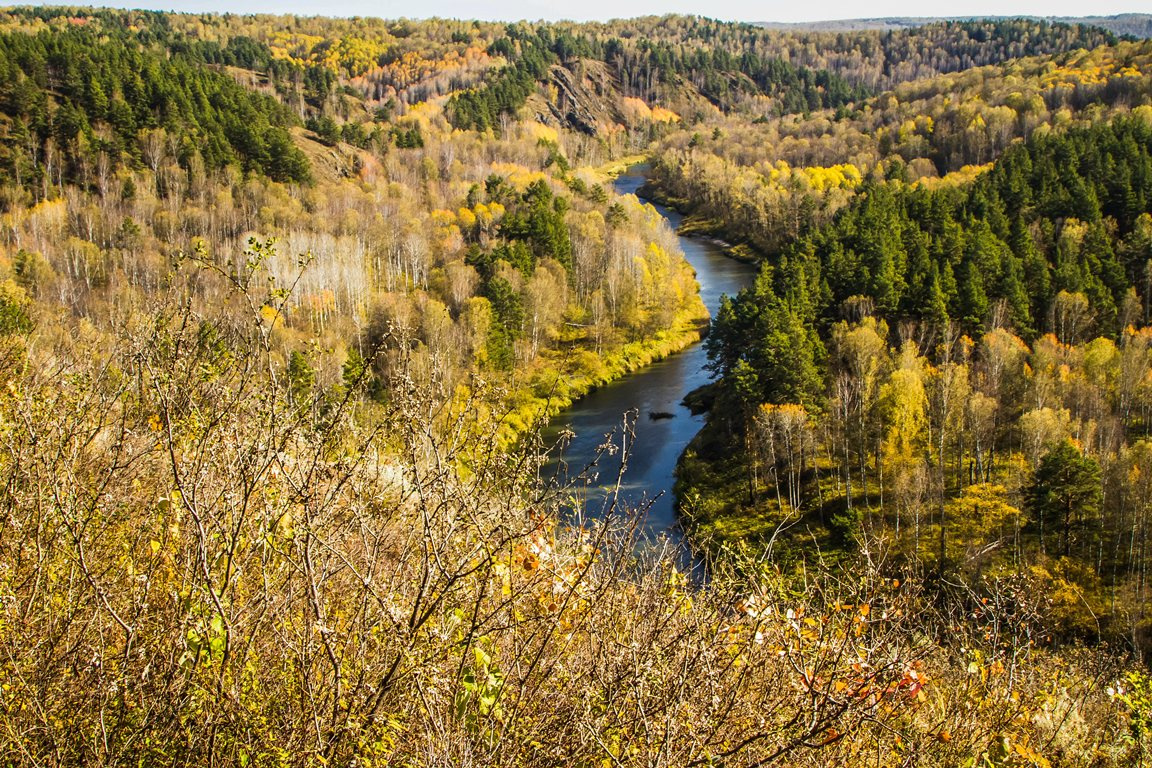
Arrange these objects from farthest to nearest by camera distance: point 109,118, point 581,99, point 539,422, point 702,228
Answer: point 581,99
point 702,228
point 109,118
point 539,422

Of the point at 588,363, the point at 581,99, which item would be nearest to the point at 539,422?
the point at 588,363

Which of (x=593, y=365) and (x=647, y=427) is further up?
(x=593, y=365)

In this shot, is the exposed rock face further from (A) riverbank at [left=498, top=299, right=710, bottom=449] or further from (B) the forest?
(A) riverbank at [left=498, top=299, right=710, bottom=449]

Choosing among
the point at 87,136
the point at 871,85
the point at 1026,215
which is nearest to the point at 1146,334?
the point at 1026,215

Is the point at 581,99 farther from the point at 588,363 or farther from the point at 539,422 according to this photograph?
the point at 539,422

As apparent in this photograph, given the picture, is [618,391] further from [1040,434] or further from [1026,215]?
[1026,215]

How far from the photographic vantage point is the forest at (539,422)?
3.39m

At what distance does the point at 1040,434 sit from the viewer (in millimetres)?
26375

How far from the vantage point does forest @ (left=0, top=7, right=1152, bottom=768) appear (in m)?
3.39

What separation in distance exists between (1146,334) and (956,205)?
61.7ft

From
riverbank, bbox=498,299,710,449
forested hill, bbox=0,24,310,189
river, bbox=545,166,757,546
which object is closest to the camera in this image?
river, bbox=545,166,757,546

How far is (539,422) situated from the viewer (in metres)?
4.24

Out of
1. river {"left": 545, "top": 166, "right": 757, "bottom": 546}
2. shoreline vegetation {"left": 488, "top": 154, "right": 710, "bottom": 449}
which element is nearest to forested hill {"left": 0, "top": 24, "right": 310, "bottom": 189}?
shoreline vegetation {"left": 488, "top": 154, "right": 710, "bottom": 449}

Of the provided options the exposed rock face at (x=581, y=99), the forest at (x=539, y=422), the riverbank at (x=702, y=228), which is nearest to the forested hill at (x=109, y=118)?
the forest at (x=539, y=422)
